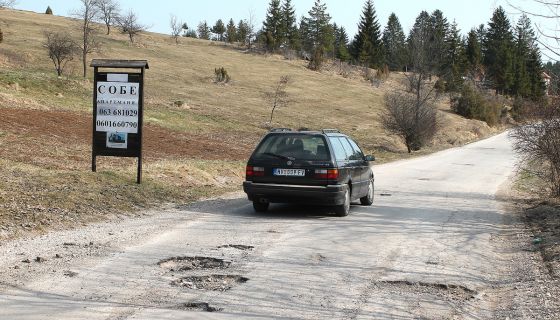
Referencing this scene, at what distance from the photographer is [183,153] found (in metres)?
24.3

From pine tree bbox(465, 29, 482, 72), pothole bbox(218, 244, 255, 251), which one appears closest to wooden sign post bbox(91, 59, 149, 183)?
pothole bbox(218, 244, 255, 251)

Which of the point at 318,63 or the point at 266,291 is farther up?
the point at 318,63

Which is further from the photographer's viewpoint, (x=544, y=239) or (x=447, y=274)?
(x=544, y=239)

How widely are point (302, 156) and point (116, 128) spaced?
15.3ft

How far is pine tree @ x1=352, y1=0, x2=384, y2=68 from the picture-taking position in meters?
108

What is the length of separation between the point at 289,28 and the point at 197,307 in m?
107

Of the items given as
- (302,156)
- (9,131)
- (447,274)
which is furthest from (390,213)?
(9,131)

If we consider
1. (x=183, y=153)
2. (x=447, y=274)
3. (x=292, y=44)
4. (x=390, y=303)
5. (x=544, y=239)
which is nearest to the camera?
(x=390, y=303)

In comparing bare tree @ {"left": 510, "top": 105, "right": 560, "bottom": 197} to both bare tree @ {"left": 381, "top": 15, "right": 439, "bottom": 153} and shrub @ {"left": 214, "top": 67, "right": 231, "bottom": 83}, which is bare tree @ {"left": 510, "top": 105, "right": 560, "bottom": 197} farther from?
shrub @ {"left": 214, "top": 67, "right": 231, "bottom": 83}

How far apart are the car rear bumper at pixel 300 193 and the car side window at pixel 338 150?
0.60 metres

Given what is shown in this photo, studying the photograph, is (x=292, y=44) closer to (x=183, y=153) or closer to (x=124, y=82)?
(x=183, y=153)

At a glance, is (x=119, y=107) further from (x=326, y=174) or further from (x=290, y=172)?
(x=326, y=174)

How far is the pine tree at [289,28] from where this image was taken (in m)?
106

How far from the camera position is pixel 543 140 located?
1535 centimetres
